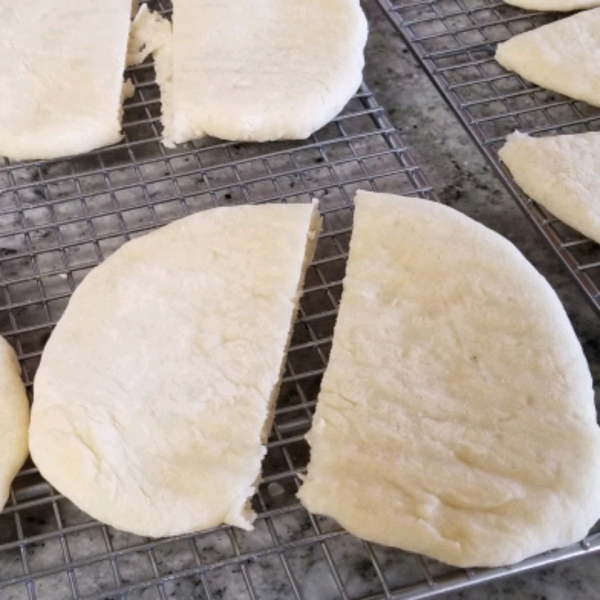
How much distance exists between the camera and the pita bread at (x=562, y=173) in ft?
5.27

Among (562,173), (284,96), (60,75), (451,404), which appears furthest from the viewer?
(60,75)

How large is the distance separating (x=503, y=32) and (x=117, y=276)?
122 cm

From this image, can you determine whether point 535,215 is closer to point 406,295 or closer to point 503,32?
point 406,295

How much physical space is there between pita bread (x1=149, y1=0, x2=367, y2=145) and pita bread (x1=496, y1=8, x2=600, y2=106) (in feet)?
1.20

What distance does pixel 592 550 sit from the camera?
3.88ft

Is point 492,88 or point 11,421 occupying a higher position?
point 492,88

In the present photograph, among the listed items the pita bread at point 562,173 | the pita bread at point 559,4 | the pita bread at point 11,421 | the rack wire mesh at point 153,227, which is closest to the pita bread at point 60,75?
the rack wire mesh at point 153,227

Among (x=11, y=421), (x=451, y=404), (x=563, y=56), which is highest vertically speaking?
(x=563, y=56)

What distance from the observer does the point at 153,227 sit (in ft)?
5.52

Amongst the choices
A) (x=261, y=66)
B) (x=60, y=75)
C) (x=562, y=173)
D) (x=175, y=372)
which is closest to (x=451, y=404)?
(x=175, y=372)

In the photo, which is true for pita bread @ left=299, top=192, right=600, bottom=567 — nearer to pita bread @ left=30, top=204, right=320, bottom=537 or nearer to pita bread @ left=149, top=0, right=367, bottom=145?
pita bread @ left=30, top=204, right=320, bottom=537

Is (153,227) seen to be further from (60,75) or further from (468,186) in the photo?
(468,186)

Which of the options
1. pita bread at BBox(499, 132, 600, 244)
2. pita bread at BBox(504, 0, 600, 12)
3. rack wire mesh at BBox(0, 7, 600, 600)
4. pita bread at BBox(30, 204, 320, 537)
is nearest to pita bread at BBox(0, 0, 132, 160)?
rack wire mesh at BBox(0, 7, 600, 600)

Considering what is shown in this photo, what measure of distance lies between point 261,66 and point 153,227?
1.53ft
